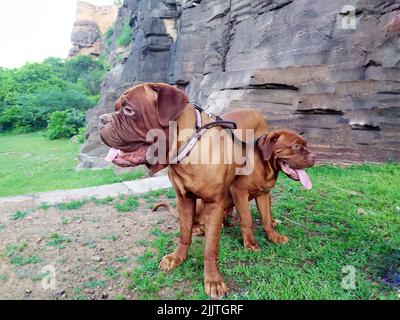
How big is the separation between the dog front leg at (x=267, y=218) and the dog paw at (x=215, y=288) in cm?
101

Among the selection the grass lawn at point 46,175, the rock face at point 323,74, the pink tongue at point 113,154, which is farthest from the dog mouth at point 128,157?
the grass lawn at point 46,175

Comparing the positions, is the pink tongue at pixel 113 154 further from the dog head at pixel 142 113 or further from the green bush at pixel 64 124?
the green bush at pixel 64 124

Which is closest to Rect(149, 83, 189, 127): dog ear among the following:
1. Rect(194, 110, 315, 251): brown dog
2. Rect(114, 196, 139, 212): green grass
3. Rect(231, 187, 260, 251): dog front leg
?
Rect(194, 110, 315, 251): brown dog

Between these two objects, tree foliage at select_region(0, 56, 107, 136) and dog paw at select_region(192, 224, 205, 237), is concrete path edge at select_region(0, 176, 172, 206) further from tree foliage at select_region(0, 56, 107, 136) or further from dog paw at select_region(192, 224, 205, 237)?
tree foliage at select_region(0, 56, 107, 136)

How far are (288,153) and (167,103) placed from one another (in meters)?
1.31

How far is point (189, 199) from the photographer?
2766 mm

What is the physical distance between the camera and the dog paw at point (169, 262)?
9.78 ft

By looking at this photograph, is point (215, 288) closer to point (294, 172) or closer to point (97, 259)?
point (294, 172)

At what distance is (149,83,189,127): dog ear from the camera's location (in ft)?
7.79

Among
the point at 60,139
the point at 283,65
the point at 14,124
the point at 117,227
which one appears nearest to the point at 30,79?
the point at 14,124

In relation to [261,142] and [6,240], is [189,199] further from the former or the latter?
[6,240]

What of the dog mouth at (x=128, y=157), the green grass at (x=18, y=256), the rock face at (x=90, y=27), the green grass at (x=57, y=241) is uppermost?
the rock face at (x=90, y=27)

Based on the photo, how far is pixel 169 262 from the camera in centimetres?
301
